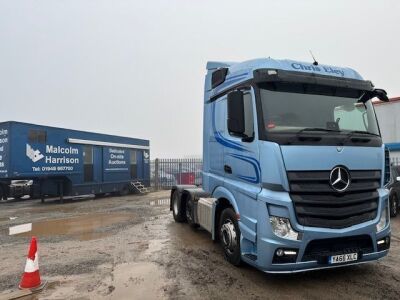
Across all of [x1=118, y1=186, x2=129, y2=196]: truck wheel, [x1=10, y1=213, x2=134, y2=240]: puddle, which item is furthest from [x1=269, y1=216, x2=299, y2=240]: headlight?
[x1=118, y1=186, x2=129, y2=196]: truck wheel

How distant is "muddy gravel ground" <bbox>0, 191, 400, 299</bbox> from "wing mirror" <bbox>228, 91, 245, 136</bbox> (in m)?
2.12

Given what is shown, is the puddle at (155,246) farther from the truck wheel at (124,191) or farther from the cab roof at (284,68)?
the truck wheel at (124,191)

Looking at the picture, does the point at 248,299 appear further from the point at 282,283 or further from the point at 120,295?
the point at 120,295

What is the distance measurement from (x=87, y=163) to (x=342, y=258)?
1485 cm

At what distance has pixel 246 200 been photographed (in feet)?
17.1

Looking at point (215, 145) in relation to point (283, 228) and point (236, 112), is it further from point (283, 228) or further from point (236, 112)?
point (283, 228)

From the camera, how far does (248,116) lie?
17.0 ft

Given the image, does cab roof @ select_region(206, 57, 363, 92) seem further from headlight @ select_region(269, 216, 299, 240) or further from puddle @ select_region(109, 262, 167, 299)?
puddle @ select_region(109, 262, 167, 299)

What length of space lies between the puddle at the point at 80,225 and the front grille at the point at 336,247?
5347mm

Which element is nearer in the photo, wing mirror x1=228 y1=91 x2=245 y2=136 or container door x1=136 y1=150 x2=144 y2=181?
wing mirror x1=228 y1=91 x2=245 y2=136

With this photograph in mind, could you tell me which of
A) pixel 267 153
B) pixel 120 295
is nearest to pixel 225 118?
pixel 267 153

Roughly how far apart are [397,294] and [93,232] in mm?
6703

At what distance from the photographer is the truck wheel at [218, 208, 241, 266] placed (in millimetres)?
5574

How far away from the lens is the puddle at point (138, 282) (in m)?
4.72
